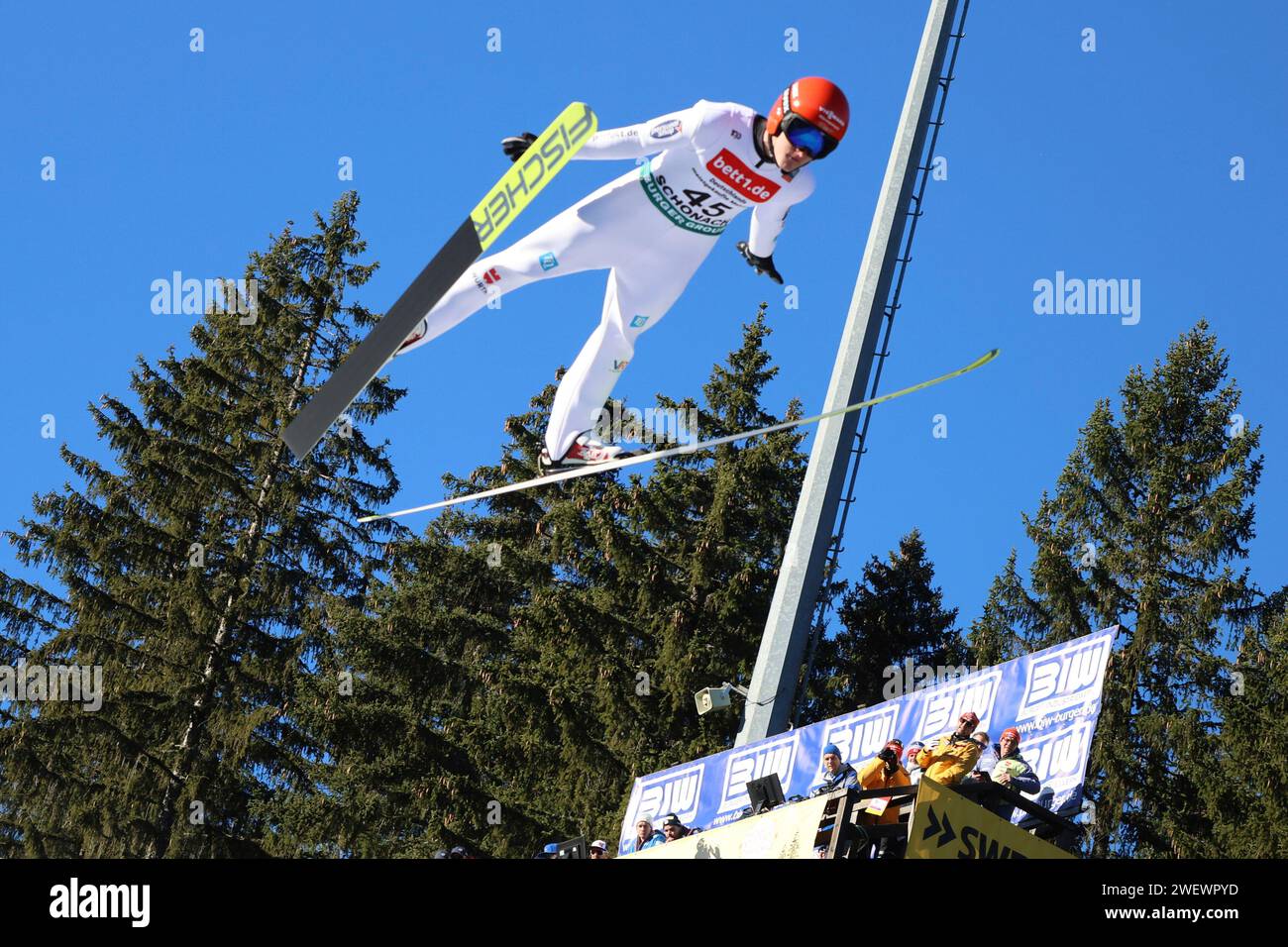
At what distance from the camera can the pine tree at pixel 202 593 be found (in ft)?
77.3

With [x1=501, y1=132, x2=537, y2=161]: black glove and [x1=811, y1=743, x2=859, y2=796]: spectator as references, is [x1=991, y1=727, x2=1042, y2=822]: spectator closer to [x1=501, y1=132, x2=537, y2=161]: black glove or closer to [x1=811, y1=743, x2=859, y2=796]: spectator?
[x1=811, y1=743, x2=859, y2=796]: spectator

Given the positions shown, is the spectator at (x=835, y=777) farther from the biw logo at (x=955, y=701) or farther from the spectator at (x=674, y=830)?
the biw logo at (x=955, y=701)

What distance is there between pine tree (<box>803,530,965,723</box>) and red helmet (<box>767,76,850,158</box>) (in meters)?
17.7

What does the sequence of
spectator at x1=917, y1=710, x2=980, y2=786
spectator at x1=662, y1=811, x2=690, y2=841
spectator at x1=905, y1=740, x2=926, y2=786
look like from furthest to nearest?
spectator at x1=662, y1=811, x2=690, y2=841, spectator at x1=905, y1=740, x2=926, y2=786, spectator at x1=917, y1=710, x2=980, y2=786

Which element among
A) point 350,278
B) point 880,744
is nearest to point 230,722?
point 350,278

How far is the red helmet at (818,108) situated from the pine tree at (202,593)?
17.8 meters

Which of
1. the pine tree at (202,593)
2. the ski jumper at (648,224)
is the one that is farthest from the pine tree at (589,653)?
the ski jumper at (648,224)

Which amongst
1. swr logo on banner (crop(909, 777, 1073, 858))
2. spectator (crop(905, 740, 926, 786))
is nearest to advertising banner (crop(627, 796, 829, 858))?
swr logo on banner (crop(909, 777, 1073, 858))

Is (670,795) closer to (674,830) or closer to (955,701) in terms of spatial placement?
(955,701)

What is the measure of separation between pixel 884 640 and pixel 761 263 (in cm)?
1941

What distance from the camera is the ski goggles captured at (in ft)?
22.9

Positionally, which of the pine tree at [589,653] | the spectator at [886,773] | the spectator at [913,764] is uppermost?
the pine tree at [589,653]
